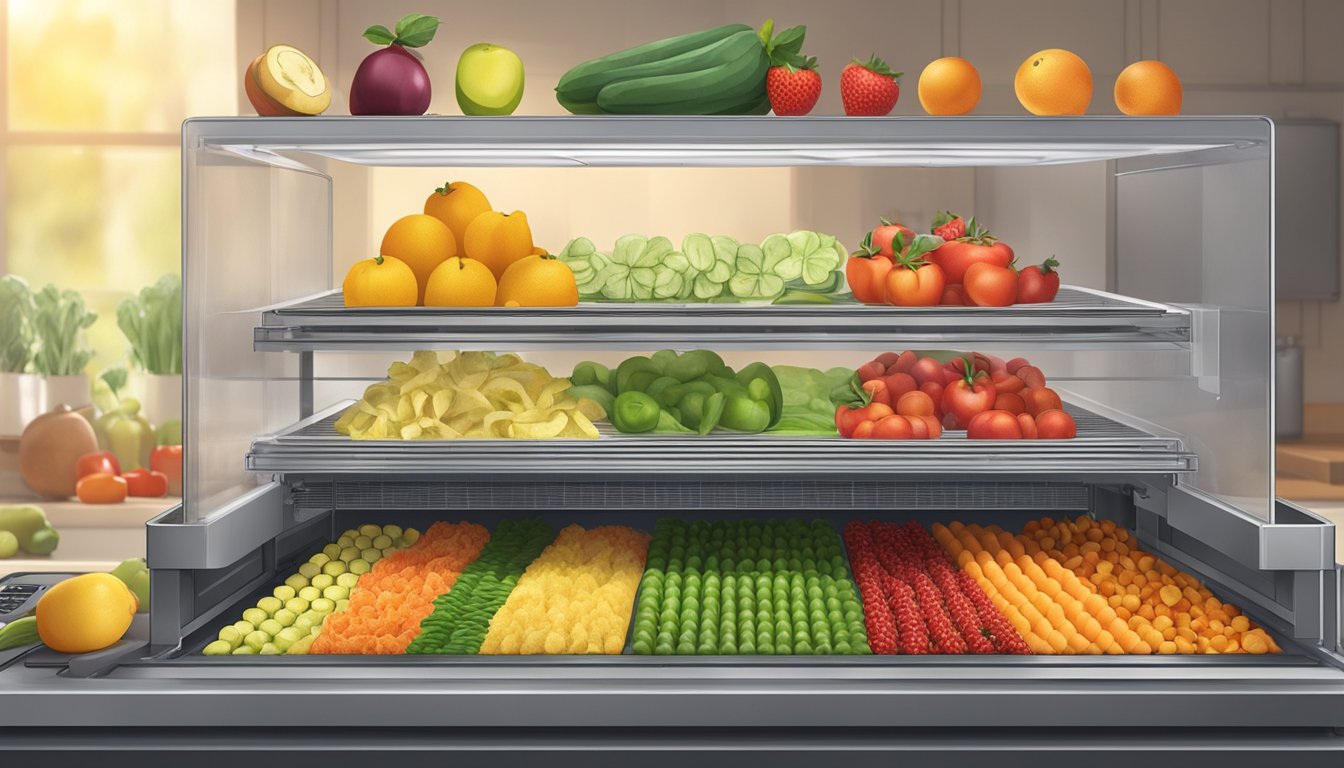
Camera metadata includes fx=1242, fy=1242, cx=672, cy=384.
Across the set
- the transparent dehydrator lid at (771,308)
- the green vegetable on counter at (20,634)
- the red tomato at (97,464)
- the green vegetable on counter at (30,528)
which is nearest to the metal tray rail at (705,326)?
the transparent dehydrator lid at (771,308)

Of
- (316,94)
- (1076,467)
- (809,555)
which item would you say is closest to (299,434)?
(316,94)

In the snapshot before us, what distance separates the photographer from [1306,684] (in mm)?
1880

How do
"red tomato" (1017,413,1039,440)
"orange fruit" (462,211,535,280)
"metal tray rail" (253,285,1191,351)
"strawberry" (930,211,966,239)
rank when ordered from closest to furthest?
"metal tray rail" (253,285,1191,351) → "red tomato" (1017,413,1039,440) → "orange fruit" (462,211,535,280) → "strawberry" (930,211,966,239)

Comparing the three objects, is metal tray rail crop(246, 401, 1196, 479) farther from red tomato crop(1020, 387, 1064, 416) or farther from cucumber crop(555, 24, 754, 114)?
cucumber crop(555, 24, 754, 114)

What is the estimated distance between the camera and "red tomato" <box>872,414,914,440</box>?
2229mm

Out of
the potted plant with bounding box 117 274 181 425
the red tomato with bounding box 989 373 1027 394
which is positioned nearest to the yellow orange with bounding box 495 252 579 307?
the red tomato with bounding box 989 373 1027 394

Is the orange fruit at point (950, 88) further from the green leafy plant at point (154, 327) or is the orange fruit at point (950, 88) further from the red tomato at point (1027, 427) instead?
the green leafy plant at point (154, 327)

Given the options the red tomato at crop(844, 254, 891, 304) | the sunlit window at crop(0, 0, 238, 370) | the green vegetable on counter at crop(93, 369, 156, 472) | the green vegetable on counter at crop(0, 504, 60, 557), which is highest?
the sunlit window at crop(0, 0, 238, 370)

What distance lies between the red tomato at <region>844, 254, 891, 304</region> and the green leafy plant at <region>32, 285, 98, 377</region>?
3.61 metres

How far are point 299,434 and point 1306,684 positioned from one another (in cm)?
176

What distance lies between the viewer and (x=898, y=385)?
7.79 feet

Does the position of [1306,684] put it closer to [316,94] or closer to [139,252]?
[316,94]

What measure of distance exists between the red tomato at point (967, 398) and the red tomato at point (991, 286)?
0.17 metres

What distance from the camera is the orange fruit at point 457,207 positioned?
245cm
